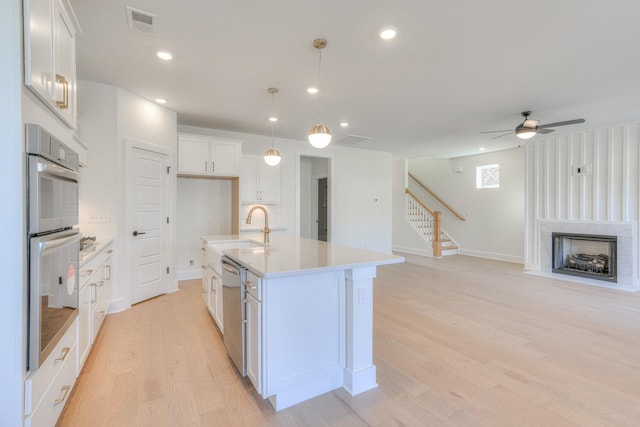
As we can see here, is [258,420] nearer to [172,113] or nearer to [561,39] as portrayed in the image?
[561,39]

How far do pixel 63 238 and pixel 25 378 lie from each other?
0.68m

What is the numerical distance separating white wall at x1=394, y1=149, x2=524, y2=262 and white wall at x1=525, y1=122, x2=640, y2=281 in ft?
3.49

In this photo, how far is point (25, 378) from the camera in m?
1.32

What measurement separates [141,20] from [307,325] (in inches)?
106

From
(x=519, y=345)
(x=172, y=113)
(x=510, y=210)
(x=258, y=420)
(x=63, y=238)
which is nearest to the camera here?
(x=63, y=238)

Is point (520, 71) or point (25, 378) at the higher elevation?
point (520, 71)

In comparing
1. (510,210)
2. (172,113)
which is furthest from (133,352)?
(510,210)

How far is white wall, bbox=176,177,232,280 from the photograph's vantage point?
5.49m

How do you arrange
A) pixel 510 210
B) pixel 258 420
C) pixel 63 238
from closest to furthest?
pixel 63 238
pixel 258 420
pixel 510 210

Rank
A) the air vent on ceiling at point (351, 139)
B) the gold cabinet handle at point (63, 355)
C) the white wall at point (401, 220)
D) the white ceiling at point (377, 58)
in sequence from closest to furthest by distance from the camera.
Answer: the gold cabinet handle at point (63, 355) < the white ceiling at point (377, 58) < the air vent on ceiling at point (351, 139) < the white wall at point (401, 220)
